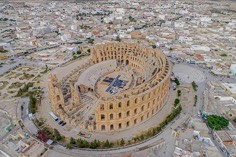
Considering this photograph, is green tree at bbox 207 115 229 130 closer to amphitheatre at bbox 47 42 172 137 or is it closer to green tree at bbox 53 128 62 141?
amphitheatre at bbox 47 42 172 137

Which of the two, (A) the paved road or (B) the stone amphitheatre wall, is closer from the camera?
(B) the stone amphitheatre wall

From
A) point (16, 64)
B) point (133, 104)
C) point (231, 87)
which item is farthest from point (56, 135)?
point (16, 64)

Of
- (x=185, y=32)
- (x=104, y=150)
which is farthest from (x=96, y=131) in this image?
(x=185, y=32)

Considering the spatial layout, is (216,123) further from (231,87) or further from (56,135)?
(56,135)

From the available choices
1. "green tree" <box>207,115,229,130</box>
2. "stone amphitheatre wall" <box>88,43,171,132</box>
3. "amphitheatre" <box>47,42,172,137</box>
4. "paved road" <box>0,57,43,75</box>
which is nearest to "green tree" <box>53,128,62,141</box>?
"amphitheatre" <box>47,42,172,137</box>

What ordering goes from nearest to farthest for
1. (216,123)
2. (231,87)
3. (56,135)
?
1. (56,135)
2. (216,123)
3. (231,87)

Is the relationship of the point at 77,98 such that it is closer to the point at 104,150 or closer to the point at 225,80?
the point at 104,150

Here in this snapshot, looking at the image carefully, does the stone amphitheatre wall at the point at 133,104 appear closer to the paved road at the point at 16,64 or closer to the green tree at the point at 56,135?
the green tree at the point at 56,135

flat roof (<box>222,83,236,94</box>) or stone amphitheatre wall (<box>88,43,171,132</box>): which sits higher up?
stone amphitheatre wall (<box>88,43,171,132</box>)

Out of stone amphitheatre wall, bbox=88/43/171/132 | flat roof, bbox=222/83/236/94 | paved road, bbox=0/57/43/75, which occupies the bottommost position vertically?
paved road, bbox=0/57/43/75
